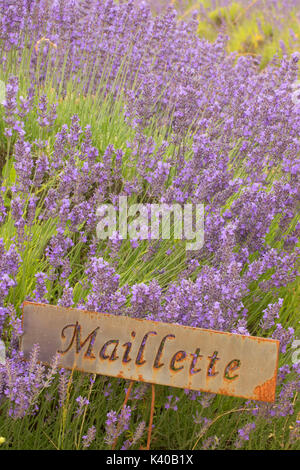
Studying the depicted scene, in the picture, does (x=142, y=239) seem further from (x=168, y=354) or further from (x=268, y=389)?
(x=268, y=389)

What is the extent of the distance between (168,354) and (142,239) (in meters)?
0.97

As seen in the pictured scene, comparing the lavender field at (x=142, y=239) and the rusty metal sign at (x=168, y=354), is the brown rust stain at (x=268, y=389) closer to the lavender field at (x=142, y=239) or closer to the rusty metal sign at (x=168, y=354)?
the rusty metal sign at (x=168, y=354)

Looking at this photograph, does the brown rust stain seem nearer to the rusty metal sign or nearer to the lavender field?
the rusty metal sign

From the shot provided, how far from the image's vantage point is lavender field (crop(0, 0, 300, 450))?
1.83 metres

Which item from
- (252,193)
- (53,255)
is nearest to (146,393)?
(53,255)

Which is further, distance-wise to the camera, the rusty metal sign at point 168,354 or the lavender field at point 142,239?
the lavender field at point 142,239

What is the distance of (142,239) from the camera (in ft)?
8.51

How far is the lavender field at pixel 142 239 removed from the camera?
1.83m

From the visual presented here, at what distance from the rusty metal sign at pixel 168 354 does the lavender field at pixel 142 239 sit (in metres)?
0.10

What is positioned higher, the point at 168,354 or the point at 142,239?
the point at 142,239

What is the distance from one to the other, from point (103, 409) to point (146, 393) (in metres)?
0.16

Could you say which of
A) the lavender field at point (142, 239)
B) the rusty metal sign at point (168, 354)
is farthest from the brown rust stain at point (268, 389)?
Result: the lavender field at point (142, 239)

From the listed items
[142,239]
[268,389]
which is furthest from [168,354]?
[142,239]

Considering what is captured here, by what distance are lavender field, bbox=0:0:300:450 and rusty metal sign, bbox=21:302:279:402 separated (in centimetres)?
10
